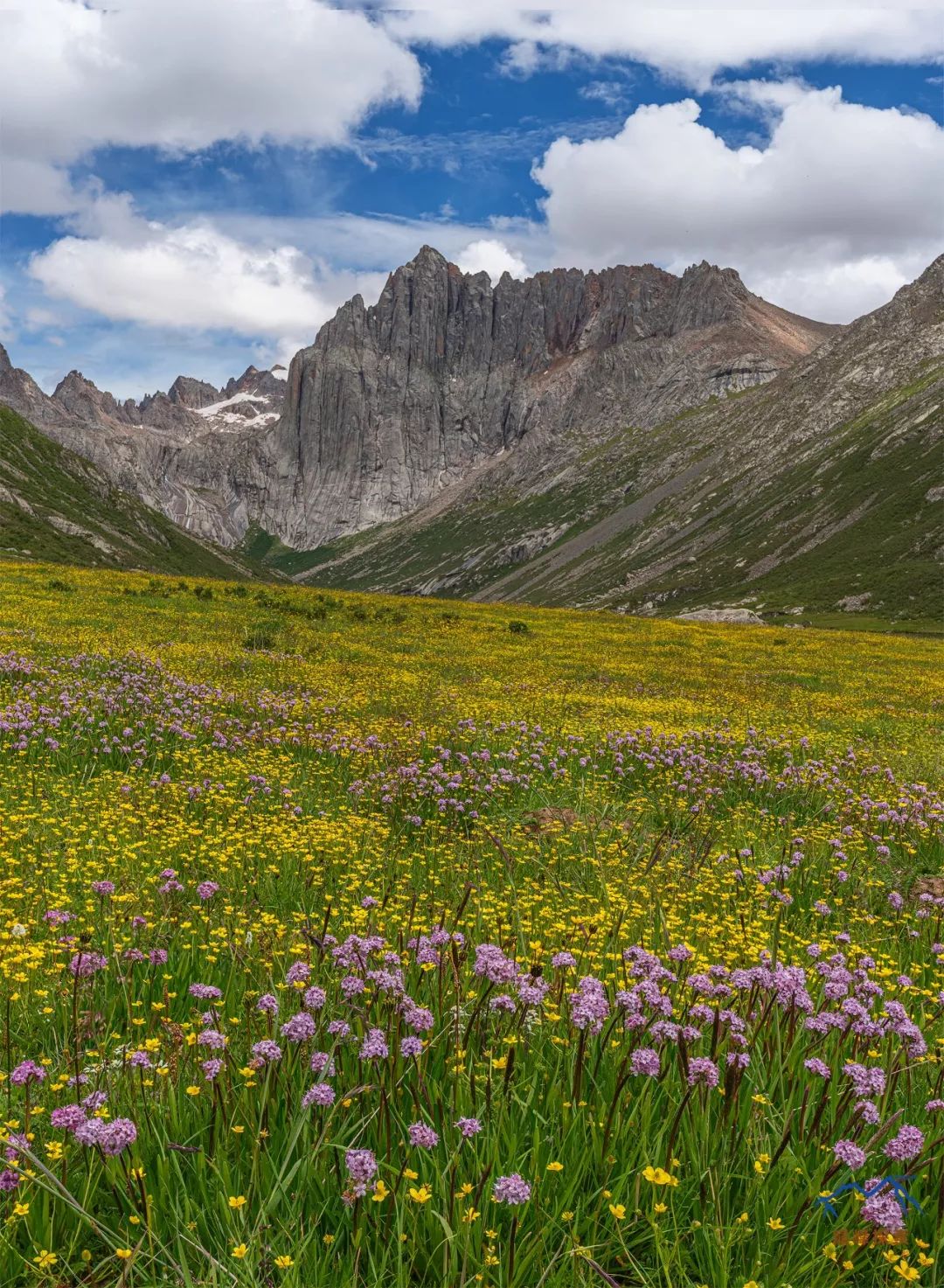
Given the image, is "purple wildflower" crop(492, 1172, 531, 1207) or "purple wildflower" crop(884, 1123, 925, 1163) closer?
"purple wildflower" crop(492, 1172, 531, 1207)

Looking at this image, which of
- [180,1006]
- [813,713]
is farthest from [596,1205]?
[813,713]

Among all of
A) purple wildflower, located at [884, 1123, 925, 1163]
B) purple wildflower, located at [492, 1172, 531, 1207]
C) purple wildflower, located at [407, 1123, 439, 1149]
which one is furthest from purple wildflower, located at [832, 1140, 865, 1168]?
purple wildflower, located at [407, 1123, 439, 1149]

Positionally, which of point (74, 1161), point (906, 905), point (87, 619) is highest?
point (87, 619)

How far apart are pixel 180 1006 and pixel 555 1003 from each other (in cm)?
243

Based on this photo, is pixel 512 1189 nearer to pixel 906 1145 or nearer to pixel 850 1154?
pixel 850 1154

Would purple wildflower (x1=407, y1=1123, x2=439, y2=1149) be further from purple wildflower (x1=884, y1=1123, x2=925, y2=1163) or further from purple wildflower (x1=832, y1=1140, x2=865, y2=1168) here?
purple wildflower (x1=884, y1=1123, x2=925, y2=1163)

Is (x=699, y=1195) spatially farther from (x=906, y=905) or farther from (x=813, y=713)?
(x=813, y=713)

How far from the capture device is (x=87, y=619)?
26.9m

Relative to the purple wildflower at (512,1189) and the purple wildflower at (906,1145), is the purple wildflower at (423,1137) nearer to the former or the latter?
the purple wildflower at (512,1189)

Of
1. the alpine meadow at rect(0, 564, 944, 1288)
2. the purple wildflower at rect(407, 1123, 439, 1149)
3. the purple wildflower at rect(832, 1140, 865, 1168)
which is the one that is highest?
the purple wildflower at rect(407, 1123, 439, 1149)

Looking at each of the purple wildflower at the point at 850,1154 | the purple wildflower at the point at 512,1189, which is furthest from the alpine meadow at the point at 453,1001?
the purple wildflower at the point at 850,1154

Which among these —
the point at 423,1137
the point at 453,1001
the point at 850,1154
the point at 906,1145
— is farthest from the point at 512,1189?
the point at 453,1001

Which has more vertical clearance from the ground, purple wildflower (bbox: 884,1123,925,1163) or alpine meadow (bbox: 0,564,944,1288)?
purple wildflower (bbox: 884,1123,925,1163)

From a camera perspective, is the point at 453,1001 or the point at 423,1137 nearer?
the point at 423,1137
